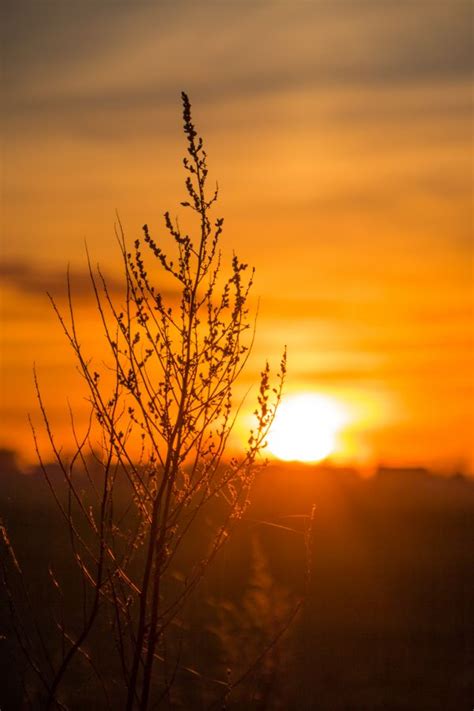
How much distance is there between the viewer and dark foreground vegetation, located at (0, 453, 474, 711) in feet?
17.6

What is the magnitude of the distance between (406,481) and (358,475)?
1790 millimetres

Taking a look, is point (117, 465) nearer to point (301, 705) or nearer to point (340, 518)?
point (301, 705)

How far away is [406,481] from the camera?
2722cm

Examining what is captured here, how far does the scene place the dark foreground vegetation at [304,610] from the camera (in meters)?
5.37

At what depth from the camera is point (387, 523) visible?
20.0m

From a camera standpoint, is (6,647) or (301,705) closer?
(301,705)

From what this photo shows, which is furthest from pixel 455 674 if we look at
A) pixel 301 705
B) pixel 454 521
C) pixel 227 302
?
pixel 454 521

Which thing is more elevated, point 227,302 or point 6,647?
point 227,302

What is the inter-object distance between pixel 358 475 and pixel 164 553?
915 inches

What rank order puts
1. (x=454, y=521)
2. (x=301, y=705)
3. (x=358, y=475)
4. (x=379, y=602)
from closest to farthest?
(x=301, y=705)
(x=379, y=602)
(x=454, y=521)
(x=358, y=475)

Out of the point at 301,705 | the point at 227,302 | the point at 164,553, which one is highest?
the point at 227,302

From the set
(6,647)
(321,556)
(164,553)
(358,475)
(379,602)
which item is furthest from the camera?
(358,475)

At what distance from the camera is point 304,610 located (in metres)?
9.46

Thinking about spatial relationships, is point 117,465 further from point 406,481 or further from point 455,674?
point 406,481
